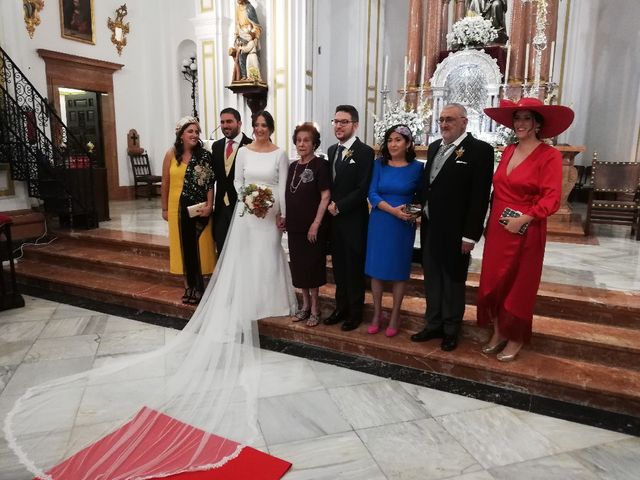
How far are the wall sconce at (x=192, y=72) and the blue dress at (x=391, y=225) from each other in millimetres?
8092

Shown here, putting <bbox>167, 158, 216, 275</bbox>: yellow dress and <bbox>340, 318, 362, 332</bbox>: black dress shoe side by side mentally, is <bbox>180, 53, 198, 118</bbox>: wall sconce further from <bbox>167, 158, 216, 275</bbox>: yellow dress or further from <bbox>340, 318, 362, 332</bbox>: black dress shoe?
<bbox>340, 318, 362, 332</bbox>: black dress shoe

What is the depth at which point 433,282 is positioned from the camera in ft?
10.1

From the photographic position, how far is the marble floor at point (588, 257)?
407 centimetres

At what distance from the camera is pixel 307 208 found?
3.32 meters

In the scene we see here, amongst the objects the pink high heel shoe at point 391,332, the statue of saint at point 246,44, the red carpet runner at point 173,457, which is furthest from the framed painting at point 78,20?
the red carpet runner at point 173,457

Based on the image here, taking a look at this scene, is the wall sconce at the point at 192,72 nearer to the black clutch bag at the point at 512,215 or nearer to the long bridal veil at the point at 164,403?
the long bridal veil at the point at 164,403

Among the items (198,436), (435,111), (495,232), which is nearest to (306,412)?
(198,436)

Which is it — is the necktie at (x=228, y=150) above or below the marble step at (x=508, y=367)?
above

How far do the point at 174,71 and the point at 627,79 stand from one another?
29.6 feet

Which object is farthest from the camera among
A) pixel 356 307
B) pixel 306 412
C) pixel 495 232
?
pixel 356 307

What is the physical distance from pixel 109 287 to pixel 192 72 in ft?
22.0

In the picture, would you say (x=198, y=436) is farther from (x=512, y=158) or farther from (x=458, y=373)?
(x=512, y=158)

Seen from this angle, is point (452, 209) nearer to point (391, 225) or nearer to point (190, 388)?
point (391, 225)

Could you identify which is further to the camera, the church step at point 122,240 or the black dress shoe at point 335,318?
the church step at point 122,240
